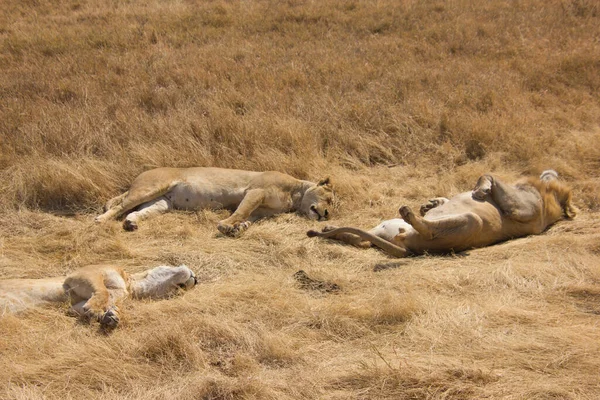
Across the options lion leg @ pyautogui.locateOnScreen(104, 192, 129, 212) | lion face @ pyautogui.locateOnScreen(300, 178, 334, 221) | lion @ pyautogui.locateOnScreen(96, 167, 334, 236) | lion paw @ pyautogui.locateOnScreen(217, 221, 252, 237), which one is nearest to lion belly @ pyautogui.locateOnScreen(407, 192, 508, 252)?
lion face @ pyautogui.locateOnScreen(300, 178, 334, 221)

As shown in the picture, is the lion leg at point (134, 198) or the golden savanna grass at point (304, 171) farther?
the lion leg at point (134, 198)

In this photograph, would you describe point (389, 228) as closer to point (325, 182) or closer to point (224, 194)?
point (325, 182)

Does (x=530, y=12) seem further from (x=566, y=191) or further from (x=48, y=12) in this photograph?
(x=48, y=12)

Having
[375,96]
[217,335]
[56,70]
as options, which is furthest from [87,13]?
[217,335]

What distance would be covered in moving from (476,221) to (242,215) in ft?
9.64

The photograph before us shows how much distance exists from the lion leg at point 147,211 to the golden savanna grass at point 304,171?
21 centimetres

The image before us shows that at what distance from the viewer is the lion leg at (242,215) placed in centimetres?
742

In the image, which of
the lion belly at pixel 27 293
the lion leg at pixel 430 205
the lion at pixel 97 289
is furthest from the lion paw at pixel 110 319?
the lion leg at pixel 430 205

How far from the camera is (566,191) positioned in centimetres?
741

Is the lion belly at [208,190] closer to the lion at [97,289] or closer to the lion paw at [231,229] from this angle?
the lion paw at [231,229]

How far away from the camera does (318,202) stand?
Answer: 8.00 meters

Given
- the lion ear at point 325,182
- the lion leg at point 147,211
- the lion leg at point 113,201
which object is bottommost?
the lion leg at point 147,211

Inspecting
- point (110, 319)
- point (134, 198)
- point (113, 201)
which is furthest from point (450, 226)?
point (113, 201)

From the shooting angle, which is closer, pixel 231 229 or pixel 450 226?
pixel 450 226
